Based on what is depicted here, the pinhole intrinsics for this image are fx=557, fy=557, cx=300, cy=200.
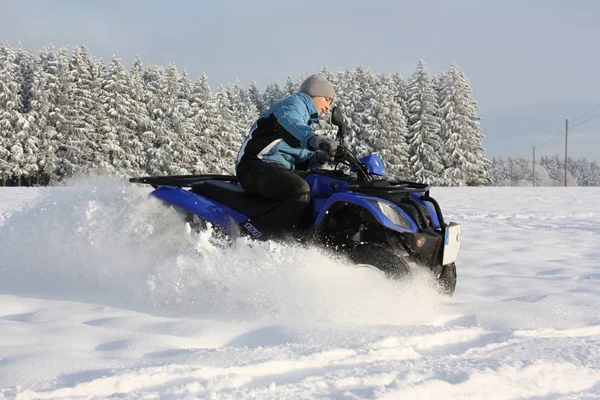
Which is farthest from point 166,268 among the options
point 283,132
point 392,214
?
point 392,214

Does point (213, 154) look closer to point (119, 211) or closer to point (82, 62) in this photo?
point (82, 62)

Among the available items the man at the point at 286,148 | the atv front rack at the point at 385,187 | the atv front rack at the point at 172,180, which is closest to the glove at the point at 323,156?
the man at the point at 286,148

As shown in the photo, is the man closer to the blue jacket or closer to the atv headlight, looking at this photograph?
the blue jacket

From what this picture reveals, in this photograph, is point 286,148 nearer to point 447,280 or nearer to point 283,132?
point 283,132

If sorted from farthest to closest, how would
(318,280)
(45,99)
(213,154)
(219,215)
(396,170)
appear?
1. (213,154)
2. (396,170)
3. (45,99)
4. (219,215)
5. (318,280)

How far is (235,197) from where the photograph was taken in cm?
508

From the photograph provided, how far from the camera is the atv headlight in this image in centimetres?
439

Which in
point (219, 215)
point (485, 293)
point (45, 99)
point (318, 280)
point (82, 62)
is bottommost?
point (485, 293)

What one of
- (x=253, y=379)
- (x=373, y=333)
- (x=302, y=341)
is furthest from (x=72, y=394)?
(x=373, y=333)

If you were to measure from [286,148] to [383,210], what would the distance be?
1.37 meters

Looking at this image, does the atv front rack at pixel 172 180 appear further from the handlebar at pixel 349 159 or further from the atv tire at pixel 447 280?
the atv tire at pixel 447 280

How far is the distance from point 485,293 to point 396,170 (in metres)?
41.9

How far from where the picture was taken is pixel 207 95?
50219 mm

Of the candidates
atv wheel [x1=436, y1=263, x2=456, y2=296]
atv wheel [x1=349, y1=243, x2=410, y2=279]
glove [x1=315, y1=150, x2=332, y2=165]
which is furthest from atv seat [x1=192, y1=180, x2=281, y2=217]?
atv wheel [x1=436, y1=263, x2=456, y2=296]
